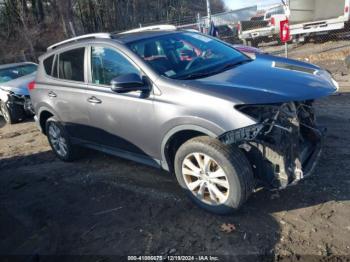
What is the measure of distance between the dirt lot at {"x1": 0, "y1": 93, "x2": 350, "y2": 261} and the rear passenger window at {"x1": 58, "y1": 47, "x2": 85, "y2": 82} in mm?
1397

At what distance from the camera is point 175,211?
401 cm

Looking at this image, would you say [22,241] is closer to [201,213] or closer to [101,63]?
[201,213]

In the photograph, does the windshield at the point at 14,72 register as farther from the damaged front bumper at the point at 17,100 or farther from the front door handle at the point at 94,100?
the front door handle at the point at 94,100

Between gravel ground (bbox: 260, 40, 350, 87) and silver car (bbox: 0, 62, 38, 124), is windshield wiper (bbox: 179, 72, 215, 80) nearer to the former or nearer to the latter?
gravel ground (bbox: 260, 40, 350, 87)

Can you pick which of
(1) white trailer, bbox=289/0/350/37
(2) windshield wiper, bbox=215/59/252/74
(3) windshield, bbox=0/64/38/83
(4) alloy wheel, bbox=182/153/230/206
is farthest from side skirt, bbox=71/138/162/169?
(1) white trailer, bbox=289/0/350/37

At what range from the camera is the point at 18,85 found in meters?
9.37

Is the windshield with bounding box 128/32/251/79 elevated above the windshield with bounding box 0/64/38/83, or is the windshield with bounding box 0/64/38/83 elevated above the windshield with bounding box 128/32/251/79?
the windshield with bounding box 128/32/251/79

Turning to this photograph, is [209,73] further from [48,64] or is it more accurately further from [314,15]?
[314,15]

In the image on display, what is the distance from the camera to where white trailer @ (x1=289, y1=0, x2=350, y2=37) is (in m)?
15.0

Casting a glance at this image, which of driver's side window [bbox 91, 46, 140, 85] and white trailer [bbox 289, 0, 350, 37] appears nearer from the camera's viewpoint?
driver's side window [bbox 91, 46, 140, 85]

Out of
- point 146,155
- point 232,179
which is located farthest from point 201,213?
point 146,155

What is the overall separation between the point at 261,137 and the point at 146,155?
1.46 meters

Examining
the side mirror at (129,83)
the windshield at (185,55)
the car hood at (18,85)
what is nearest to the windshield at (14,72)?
the car hood at (18,85)

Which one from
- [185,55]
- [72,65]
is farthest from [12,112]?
[185,55]
